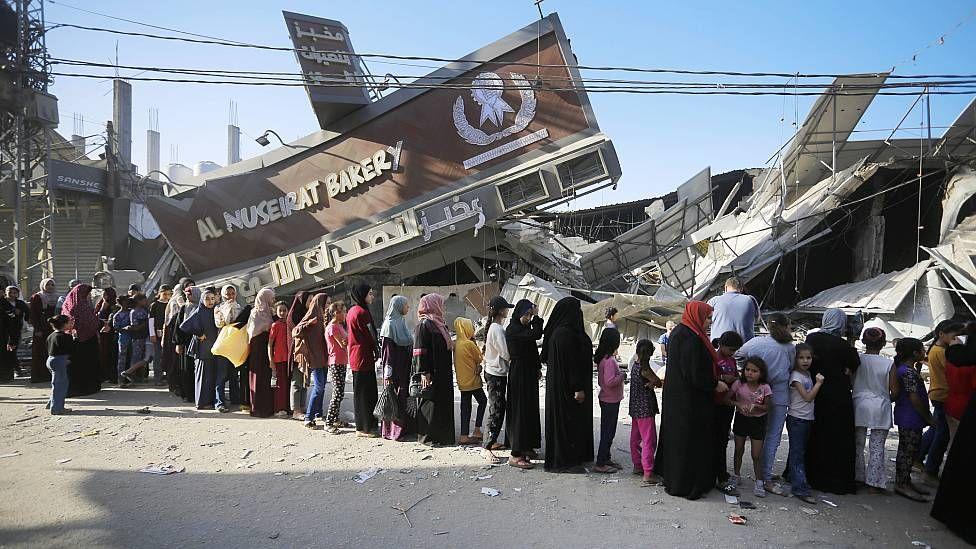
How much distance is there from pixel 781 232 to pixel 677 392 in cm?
1069

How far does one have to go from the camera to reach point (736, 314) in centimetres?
595

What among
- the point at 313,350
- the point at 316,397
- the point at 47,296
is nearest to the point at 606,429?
the point at 316,397

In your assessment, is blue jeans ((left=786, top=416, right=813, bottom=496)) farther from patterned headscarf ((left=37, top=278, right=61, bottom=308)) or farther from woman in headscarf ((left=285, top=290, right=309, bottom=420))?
patterned headscarf ((left=37, top=278, right=61, bottom=308))

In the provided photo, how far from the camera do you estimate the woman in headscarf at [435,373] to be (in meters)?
5.62

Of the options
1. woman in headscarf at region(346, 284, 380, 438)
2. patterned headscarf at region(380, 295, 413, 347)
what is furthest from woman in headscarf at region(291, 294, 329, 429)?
patterned headscarf at region(380, 295, 413, 347)

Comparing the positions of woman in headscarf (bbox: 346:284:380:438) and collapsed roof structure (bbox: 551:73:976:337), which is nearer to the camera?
woman in headscarf (bbox: 346:284:380:438)

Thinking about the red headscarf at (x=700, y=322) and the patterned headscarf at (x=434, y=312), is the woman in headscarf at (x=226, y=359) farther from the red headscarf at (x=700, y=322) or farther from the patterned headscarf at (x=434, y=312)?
the red headscarf at (x=700, y=322)

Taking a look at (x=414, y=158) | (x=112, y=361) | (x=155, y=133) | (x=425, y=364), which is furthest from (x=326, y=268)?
(x=155, y=133)

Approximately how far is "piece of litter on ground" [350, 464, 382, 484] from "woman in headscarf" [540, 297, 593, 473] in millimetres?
1519

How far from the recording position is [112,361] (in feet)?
30.4

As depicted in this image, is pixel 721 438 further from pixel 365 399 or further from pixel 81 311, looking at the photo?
pixel 81 311

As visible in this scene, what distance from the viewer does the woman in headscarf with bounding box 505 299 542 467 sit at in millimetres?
5125

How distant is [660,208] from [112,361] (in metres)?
19.6

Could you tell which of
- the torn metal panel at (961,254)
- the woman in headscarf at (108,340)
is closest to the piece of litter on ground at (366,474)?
the woman in headscarf at (108,340)
